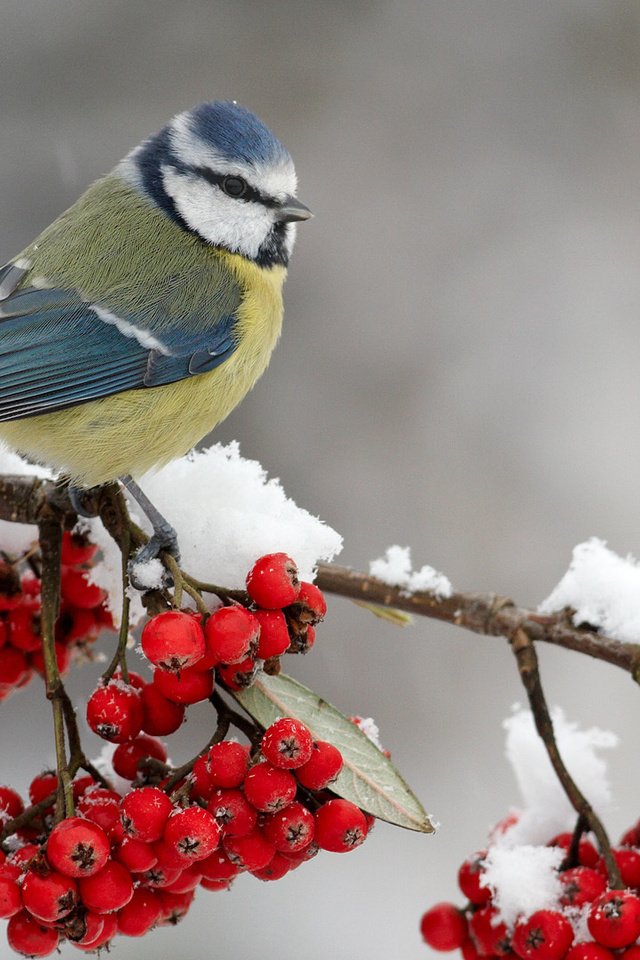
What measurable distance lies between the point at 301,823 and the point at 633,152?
12.8 ft

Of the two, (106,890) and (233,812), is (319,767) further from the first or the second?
(106,890)

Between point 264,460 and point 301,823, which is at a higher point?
point 301,823

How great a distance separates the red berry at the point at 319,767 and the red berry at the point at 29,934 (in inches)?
11.5

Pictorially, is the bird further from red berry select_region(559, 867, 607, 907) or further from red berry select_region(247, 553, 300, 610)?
red berry select_region(559, 867, 607, 907)

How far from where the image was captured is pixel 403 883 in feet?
10.3

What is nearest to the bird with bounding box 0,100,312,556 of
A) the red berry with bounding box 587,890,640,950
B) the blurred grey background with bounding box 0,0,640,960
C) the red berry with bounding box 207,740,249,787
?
the red berry with bounding box 207,740,249,787

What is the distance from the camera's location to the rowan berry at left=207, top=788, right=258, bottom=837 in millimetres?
1037

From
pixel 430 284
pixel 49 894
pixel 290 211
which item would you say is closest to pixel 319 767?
pixel 49 894

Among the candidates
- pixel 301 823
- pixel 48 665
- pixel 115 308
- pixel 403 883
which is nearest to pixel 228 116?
pixel 115 308

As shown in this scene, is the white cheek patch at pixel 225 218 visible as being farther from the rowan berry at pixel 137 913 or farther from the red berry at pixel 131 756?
the rowan berry at pixel 137 913

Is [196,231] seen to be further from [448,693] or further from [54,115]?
[54,115]

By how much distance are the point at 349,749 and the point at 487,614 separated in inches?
13.0

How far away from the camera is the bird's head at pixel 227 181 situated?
72.2 inches

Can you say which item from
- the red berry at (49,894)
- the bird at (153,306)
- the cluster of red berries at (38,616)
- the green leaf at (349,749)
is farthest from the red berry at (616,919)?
the bird at (153,306)
